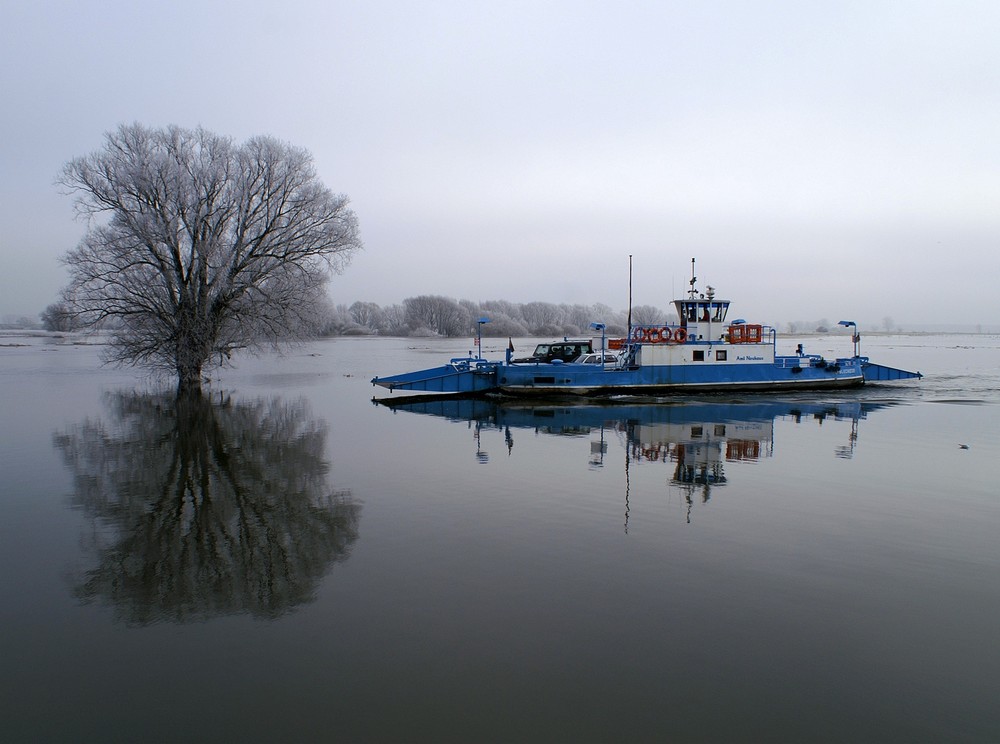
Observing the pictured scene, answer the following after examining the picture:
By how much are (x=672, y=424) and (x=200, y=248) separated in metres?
25.2

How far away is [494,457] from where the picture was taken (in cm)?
1655

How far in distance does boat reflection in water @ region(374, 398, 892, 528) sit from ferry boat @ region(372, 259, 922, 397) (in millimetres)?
1300

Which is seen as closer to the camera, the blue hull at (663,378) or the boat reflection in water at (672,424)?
the boat reflection in water at (672,424)

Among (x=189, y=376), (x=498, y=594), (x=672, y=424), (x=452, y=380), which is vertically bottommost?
(x=498, y=594)

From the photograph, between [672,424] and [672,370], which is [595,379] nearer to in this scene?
[672,370]

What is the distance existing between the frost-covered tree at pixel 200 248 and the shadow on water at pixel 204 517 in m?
14.7

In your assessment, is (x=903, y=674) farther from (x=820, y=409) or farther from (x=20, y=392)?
(x=20, y=392)

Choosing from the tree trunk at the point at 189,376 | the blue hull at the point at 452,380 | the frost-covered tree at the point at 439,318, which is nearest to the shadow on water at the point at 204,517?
the blue hull at the point at 452,380

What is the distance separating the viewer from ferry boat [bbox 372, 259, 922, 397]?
3027 cm

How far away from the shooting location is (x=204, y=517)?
36.1ft

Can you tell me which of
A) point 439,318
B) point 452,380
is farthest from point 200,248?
point 439,318

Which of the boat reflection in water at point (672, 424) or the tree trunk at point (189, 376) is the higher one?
the tree trunk at point (189, 376)

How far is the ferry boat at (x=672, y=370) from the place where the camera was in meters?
30.3

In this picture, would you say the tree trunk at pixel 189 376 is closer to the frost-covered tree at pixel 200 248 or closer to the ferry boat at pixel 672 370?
the frost-covered tree at pixel 200 248
